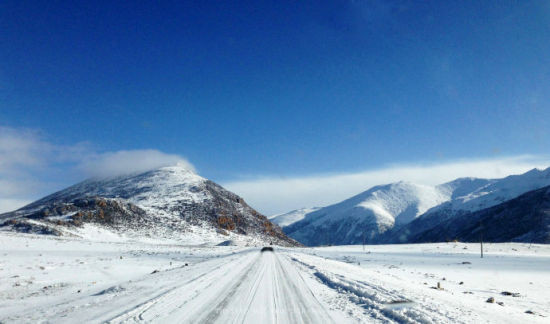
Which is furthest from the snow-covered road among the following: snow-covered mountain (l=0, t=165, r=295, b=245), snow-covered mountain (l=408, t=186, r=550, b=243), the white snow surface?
snow-covered mountain (l=408, t=186, r=550, b=243)

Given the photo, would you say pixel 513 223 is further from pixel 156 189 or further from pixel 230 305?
pixel 230 305

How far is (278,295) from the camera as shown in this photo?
37.3 feet

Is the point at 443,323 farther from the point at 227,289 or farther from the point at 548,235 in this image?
the point at 548,235

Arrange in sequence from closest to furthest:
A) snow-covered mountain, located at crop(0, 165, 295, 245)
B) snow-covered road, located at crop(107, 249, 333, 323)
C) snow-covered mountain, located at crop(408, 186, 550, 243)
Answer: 1. snow-covered road, located at crop(107, 249, 333, 323)
2. snow-covered mountain, located at crop(0, 165, 295, 245)
3. snow-covered mountain, located at crop(408, 186, 550, 243)

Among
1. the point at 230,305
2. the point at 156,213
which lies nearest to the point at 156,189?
the point at 156,213

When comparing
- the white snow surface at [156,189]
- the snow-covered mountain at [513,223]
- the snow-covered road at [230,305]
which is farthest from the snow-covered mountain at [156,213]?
the snow-covered mountain at [513,223]

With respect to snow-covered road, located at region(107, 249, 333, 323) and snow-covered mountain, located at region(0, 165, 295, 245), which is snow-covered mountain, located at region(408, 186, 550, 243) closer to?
snow-covered mountain, located at region(0, 165, 295, 245)

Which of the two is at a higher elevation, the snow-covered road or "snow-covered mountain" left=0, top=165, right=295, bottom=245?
"snow-covered mountain" left=0, top=165, right=295, bottom=245

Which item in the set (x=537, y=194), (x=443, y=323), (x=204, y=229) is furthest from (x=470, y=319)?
(x=537, y=194)

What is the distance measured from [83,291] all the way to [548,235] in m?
134

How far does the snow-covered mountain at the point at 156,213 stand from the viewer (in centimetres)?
8312

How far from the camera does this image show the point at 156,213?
4218 inches

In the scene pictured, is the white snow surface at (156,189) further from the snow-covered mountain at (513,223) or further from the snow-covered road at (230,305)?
the snow-covered road at (230,305)

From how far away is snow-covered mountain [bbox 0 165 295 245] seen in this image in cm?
8312
